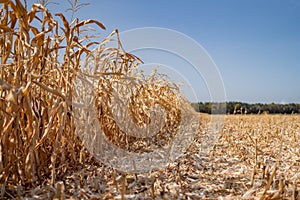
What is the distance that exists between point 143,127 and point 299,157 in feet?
4.11

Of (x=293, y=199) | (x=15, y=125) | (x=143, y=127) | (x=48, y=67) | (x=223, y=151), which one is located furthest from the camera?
(x=143, y=127)

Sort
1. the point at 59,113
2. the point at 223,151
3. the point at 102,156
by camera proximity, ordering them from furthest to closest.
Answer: the point at 223,151 → the point at 102,156 → the point at 59,113

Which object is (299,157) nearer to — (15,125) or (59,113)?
(59,113)

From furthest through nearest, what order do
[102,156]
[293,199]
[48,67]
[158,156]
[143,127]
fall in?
1. [143,127]
2. [158,156]
3. [102,156]
4. [48,67]
5. [293,199]

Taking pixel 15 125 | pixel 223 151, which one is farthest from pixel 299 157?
pixel 15 125

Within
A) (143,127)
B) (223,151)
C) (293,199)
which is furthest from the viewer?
(143,127)

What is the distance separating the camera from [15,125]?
3.74 feet

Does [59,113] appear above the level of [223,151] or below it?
above

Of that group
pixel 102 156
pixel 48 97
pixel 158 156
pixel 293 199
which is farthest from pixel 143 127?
pixel 293 199

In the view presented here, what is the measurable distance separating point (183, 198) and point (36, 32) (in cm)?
98

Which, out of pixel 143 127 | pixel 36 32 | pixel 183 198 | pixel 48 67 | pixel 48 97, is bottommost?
pixel 183 198

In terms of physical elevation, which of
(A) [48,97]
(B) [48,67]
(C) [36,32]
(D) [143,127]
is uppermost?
(C) [36,32]

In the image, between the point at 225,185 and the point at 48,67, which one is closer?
the point at 225,185

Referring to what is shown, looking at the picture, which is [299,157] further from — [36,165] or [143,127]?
[36,165]
